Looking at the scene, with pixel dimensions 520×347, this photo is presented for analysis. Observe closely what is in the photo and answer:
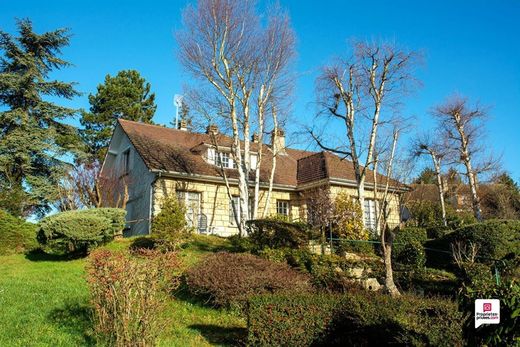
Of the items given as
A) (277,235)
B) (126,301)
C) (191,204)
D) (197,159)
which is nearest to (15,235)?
(191,204)

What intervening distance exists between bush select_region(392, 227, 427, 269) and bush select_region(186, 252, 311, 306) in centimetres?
692

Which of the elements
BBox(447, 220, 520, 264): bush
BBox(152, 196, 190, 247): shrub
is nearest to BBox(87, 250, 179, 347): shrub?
BBox(152, 196, 190, 247): shrub

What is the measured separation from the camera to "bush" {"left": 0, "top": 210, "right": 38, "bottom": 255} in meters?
15.6

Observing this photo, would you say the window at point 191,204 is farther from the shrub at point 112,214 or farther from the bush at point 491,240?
the bush at point 491,240

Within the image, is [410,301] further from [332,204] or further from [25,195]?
A: [25,195]

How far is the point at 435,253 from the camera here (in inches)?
701

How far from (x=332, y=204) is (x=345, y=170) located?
6.07 metres

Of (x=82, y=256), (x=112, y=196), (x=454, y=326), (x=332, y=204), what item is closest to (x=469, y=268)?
(x=332, y=204)

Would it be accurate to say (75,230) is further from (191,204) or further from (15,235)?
(191,204)

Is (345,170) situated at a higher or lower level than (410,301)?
higher

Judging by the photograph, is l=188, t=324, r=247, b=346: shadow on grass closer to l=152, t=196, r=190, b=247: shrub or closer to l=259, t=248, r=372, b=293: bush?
l=259, t=248, r=372, b=293: bush

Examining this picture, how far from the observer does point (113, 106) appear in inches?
1385

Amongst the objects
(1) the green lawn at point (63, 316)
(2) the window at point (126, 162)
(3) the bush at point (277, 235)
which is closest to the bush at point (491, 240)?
(3) the bush at point (277, 235)

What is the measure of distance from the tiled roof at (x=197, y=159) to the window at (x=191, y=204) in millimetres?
1127
